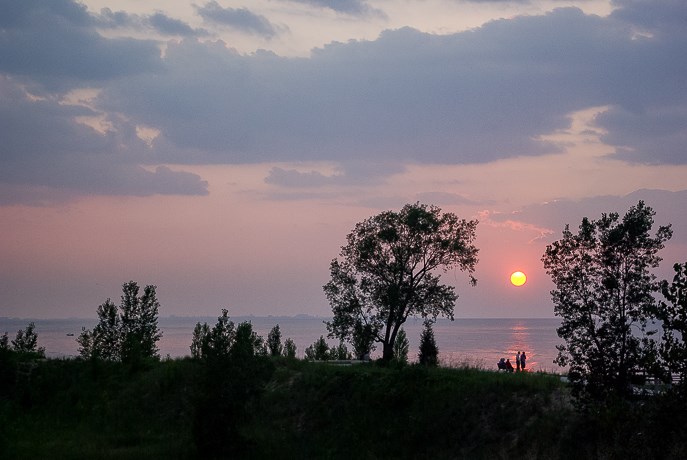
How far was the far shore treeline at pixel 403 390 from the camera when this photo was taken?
27.9 m

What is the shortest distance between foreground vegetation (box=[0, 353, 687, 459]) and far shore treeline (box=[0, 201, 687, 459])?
101mm

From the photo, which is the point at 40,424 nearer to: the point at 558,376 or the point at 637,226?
the point at 558,376

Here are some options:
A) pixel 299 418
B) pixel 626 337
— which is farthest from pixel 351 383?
pixel 626 337

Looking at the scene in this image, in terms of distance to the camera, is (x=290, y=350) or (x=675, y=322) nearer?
(x=675, y=322)

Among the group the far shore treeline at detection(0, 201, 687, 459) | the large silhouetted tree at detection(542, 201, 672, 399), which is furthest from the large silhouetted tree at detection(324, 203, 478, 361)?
the large silhouetted tree at detection(542, 201, 672, 399)

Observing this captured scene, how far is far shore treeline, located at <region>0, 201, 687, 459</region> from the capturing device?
27938 millimetres

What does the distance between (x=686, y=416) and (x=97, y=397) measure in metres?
42.9

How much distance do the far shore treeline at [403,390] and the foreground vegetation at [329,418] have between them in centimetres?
10

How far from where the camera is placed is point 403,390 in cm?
3956

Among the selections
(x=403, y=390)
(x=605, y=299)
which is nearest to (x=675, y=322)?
(x=605, y=299)

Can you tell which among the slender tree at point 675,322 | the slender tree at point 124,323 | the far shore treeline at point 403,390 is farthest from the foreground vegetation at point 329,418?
the slender tree at point 124,323

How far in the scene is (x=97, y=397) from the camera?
5075 cm

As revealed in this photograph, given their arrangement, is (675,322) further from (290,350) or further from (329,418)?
(290,350)

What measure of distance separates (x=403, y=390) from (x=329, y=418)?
4849 millimetres
